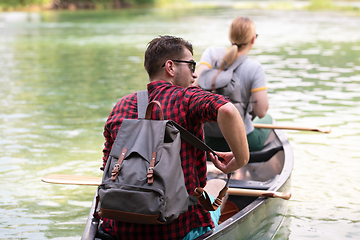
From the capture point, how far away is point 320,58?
44.5ft

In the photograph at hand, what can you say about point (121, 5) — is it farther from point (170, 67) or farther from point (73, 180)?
point (170, 67)

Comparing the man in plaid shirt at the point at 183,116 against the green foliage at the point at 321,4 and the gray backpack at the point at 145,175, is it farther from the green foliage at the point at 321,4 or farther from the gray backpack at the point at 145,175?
the green foliage at the point at 321,4

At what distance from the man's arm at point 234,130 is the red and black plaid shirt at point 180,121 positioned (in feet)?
0.12

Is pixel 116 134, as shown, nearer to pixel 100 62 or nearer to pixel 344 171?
pixel 344 171

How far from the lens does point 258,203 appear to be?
325cm

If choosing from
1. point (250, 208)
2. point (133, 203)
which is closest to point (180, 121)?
point (133, 203)

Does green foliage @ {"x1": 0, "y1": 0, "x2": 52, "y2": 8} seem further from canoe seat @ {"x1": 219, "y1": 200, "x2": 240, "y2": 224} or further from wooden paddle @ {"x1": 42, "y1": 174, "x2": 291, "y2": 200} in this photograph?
canoe seat @ {"x1": 219, "y1": 200, "x2": 240, "y2": 224}

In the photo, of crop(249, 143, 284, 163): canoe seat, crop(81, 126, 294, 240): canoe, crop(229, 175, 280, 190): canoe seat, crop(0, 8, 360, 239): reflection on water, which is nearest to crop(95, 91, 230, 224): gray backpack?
crop(81, 126, 294, 240): canoe

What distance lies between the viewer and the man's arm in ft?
6.97

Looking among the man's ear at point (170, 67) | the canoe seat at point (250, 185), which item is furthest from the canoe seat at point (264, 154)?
the man's ear at point (170, 67)

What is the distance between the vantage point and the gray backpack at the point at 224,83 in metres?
3.96

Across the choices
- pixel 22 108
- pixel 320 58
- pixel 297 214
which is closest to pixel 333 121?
pixel 297 214

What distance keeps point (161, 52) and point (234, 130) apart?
1.81 ft

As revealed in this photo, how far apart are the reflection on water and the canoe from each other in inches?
13.1
